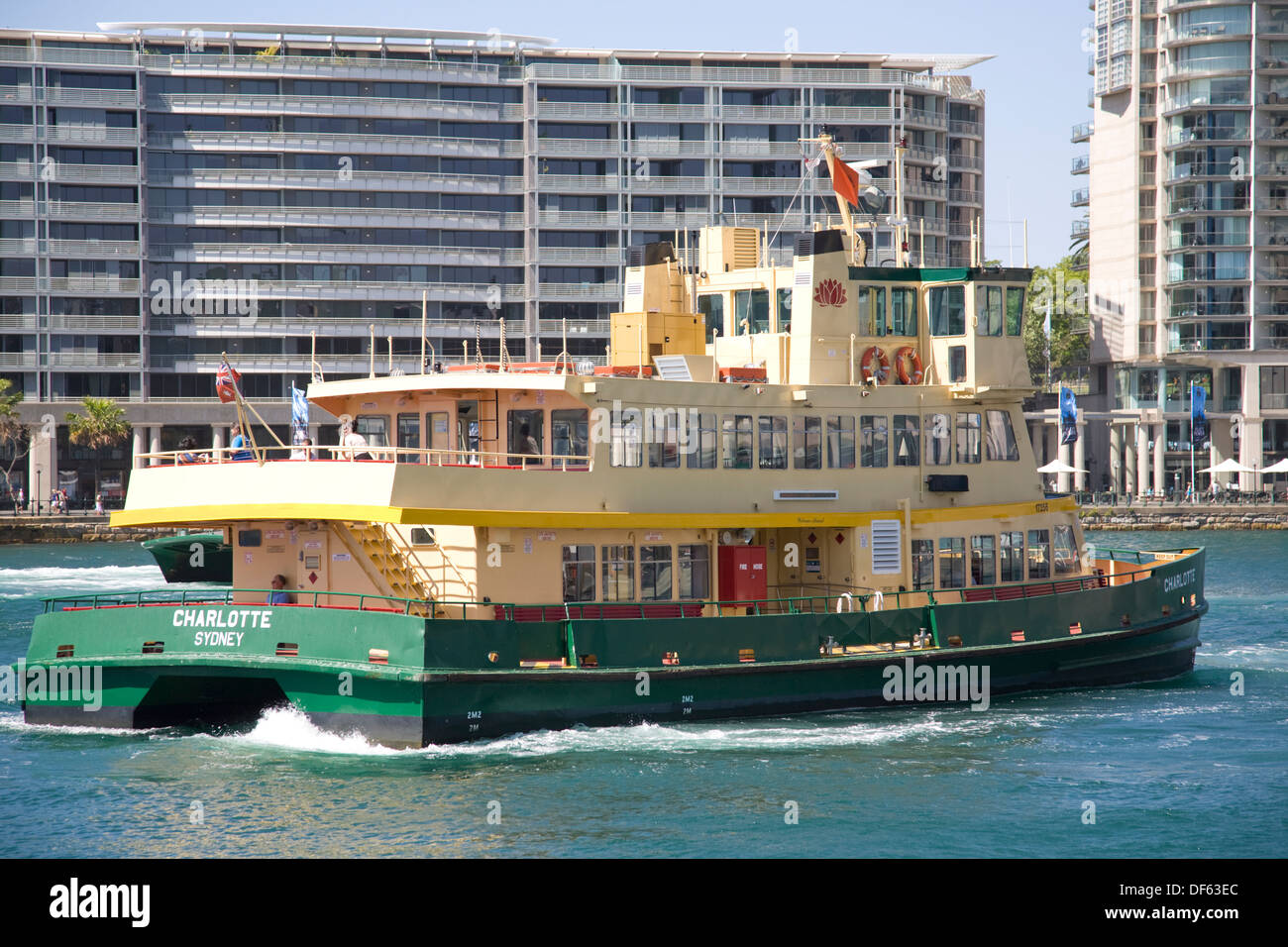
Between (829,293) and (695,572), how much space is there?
583 cm

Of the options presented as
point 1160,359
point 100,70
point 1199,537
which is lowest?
point 1199,537

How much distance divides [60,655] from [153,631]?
6.48ft

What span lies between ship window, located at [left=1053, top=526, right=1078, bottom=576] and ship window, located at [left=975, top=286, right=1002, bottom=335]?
4.28 meters

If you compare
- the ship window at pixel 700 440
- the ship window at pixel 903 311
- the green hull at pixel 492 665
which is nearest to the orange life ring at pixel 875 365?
the ship window at pixel 903 311

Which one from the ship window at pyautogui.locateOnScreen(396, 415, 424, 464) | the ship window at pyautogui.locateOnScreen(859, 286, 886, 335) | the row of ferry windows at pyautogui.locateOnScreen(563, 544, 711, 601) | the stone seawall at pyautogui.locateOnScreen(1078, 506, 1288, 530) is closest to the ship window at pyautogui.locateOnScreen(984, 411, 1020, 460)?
the ship window at pyautogui.locateOnScreen(859, 286, 886, 335)

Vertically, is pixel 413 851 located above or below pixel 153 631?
below

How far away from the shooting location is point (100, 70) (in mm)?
81188

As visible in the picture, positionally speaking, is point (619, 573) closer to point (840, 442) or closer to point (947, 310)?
point (840, 442)

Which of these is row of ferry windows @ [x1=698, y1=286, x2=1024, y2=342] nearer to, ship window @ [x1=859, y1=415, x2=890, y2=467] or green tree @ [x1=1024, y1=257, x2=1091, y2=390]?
ship window @ [x1=859, y1=415, x2=890, y2=467]

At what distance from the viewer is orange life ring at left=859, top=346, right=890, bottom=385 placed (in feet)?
87.5

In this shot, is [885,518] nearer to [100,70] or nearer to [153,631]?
[153,631]

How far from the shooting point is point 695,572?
2467 cm
